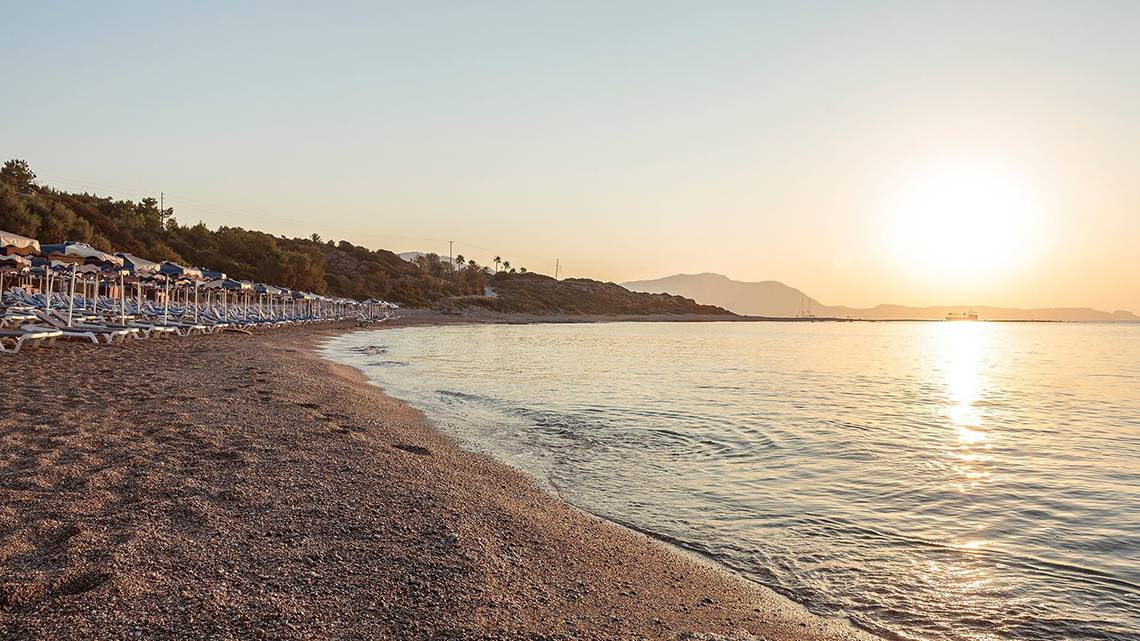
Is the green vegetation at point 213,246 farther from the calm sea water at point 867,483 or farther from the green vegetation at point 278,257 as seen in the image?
the calm sea water at point 867,483

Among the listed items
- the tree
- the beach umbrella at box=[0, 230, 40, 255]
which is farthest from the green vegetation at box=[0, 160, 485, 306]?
the beach umbrella at box=[0, 230, 40, 255]

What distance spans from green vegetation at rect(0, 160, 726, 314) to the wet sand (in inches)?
1554

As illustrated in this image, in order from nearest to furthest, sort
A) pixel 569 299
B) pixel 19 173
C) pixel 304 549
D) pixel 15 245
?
pixel 304 549, pixel 15 245, pixel 19 173, pixel 569 299

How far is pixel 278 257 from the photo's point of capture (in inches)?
2566

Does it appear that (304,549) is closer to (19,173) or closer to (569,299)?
(19,173)

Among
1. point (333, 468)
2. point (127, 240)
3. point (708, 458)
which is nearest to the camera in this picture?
point (333, 468)

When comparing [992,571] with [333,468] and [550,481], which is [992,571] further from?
[333,468]

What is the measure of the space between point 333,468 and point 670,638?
3.54 meters

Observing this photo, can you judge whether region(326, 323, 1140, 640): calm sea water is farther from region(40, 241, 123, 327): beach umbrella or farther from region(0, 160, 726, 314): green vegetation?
region(0, 160, 726, 314): green vegetation

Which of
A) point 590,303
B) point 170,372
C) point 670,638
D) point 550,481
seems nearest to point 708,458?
point 550,481

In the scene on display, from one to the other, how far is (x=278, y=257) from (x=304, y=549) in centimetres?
6727

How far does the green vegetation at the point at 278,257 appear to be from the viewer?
40.3 metres

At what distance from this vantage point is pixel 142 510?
13.7ft

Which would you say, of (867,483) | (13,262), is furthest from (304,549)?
(13,262)
